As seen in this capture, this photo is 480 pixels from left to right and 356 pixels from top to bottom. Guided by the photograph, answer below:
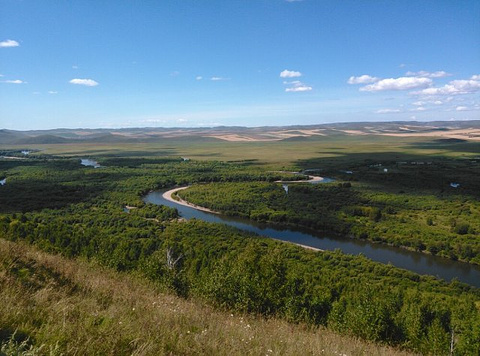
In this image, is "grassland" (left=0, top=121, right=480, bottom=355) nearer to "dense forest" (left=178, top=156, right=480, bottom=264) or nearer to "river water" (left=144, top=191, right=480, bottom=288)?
"dense forest" (left=178, top=156, right=480, bottom=264)

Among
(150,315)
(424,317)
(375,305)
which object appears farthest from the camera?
(424,317)

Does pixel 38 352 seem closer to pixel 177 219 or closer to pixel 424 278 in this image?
pixel 424 278

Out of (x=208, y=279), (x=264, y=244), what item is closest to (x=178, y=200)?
(x=264, y=244)

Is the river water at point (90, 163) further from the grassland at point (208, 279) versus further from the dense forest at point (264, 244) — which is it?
the grassland at point (208, 279)

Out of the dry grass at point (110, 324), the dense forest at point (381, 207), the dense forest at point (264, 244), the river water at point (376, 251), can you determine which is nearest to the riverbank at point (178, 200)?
the dense forest at point (381, 207)

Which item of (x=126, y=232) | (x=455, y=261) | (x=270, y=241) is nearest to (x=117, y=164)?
(x=126, y=232)
